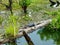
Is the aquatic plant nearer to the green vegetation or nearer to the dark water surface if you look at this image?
the green vegetation

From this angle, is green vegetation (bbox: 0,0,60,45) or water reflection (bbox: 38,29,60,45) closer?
green vegetation (bbox: 0,0,60,45)

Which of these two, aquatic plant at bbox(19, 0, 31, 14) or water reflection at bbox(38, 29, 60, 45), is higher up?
aquatic plant at bbox(19, 0, 31, 14)

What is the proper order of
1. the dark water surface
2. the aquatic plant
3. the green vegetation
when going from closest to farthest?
the dark water surface, the green vegetation, the aquatic plant

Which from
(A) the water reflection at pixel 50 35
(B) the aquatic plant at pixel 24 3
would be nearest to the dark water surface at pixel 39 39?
(A) the water reflection at pixel 50 35

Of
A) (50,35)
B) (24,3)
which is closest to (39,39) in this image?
(50,35)

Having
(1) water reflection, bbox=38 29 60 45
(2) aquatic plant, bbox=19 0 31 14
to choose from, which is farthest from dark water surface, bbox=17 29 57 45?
(2) aquatic plant, bbox=19 0 31 14

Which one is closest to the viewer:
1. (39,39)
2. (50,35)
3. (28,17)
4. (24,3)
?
(39,39)

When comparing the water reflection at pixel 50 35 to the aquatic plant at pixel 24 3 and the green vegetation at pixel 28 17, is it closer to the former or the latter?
the green vegetation at pixel 28 17

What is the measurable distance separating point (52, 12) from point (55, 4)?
6.24 ft

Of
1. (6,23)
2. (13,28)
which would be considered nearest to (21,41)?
(13,28)

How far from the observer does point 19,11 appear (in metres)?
13.0

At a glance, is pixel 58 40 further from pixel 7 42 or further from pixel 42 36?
pixel 7 42

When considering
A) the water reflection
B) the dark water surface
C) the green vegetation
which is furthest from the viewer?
the water reflection

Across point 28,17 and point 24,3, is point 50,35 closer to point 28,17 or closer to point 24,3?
Answer: point 28,17
